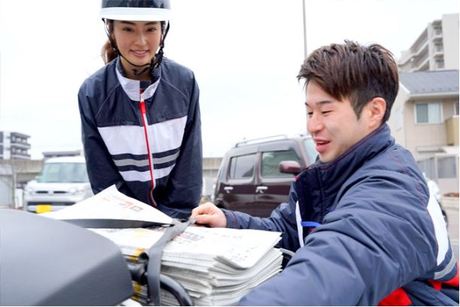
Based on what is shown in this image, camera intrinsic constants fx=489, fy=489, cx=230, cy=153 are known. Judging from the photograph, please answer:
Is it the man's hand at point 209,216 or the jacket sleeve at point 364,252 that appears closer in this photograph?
the jacket sleeve at point 364,252

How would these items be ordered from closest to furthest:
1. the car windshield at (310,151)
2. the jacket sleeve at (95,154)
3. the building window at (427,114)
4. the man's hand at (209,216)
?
1. the man's hand at (209,216)
2. the jacket sleeve at (95,154)
3. the car windshield at (310,151)
4. the building window at (427,114)

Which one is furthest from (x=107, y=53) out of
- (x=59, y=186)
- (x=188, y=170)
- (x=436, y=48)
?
(x=436, y=48)

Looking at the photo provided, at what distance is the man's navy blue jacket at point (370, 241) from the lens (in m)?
0.78

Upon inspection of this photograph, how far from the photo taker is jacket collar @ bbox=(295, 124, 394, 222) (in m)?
1.08

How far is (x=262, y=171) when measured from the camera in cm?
703

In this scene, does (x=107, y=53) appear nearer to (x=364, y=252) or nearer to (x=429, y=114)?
(x=364, y=252)

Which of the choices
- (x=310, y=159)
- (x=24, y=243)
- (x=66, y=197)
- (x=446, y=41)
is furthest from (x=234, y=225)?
(x=446, y=41)

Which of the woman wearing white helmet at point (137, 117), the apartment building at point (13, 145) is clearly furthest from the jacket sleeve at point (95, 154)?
the apartment building at point (13, 145)

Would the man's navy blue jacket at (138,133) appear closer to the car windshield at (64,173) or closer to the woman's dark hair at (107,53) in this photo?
the woman's dark hair at (107,53)

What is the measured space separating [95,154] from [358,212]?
1242 millimetres

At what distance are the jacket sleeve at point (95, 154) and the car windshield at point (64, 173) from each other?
11276 mm

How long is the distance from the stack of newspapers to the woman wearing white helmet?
810 mm

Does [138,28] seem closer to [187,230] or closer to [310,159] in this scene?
[187,230]

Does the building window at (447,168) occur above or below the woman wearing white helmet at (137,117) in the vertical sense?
below
